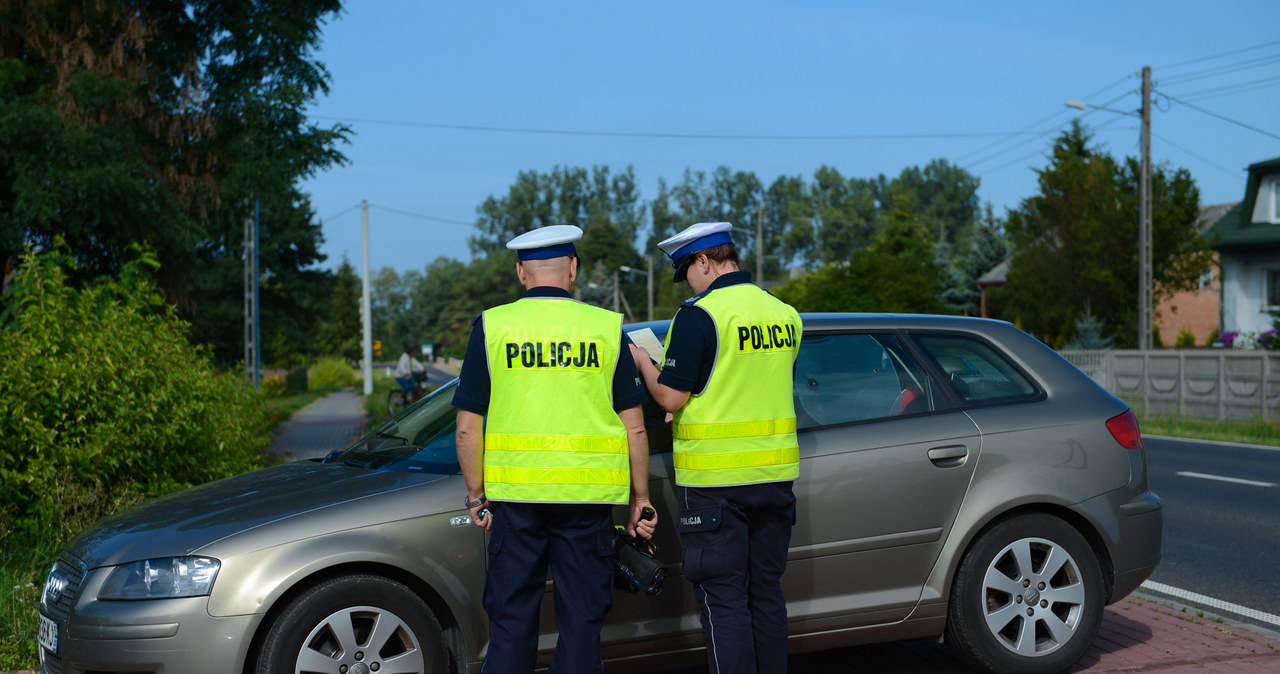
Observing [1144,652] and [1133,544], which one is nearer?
[1133,544]

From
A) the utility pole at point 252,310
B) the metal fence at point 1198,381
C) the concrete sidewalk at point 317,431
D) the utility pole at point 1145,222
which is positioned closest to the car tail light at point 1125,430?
the concrete sidewalk at point 317,431

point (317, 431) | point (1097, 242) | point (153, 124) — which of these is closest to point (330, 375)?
point (317, 431)

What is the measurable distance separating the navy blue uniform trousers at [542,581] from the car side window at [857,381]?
52.4 inches

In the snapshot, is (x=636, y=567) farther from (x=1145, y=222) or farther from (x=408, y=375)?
(x=1145, y=222)

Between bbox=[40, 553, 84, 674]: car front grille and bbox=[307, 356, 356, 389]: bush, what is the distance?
167ft

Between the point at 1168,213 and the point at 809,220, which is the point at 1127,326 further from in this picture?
the point at 809,220

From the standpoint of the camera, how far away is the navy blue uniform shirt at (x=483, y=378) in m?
3.45

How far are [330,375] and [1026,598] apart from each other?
174 feet

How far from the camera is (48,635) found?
3.84 meters

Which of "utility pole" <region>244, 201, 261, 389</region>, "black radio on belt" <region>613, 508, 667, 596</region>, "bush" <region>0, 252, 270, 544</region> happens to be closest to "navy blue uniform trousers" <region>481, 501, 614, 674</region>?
"black radio on belt" <region>613, 508, 667, 596</region>

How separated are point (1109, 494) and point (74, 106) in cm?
1250

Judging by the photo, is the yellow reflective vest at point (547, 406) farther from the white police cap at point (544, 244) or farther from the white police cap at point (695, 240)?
the white police cap at point (695, 240)

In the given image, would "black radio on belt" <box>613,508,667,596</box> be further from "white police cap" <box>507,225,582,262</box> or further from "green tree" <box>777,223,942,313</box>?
"green tree" <box>777,223,942,313</box>

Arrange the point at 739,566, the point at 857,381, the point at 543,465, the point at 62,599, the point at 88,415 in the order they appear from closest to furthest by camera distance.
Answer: the point at 543,465 < the point at 739,566 < the point at 62,599 < the point at 857,381 < the point at 88,415
